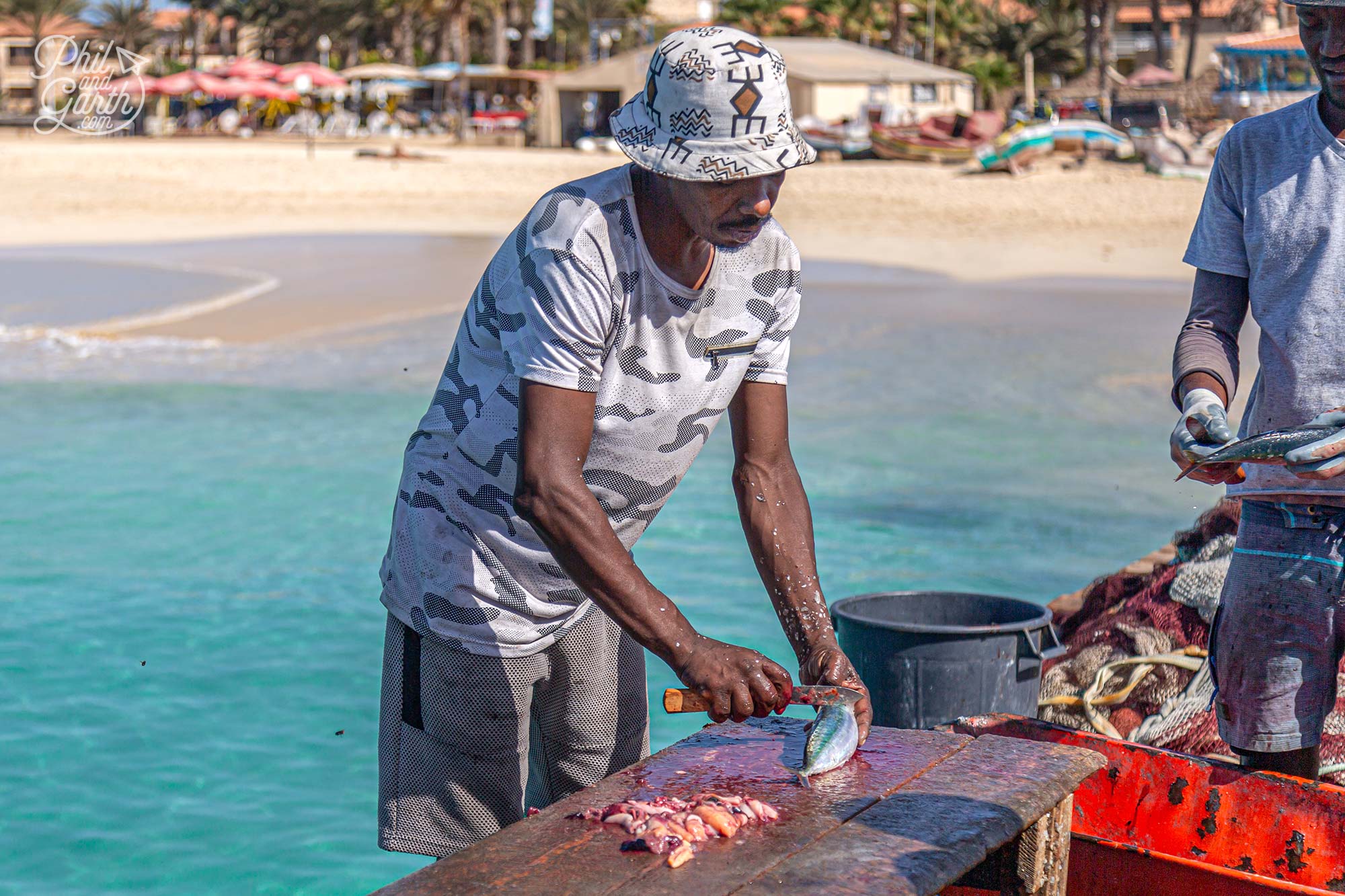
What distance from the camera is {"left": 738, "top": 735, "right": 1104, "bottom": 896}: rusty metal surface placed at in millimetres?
2105

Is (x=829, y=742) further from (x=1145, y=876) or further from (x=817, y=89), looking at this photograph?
(x=817, y=89)

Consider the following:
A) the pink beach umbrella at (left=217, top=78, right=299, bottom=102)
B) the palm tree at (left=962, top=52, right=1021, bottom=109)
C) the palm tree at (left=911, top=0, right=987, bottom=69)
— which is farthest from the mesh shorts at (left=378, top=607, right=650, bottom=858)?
the palm tree at (left=911, top=0, right=987, bottom=69)

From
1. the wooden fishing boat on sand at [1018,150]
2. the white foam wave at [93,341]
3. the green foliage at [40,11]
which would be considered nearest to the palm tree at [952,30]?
the wooden fishing boat on sand at [1018,150]

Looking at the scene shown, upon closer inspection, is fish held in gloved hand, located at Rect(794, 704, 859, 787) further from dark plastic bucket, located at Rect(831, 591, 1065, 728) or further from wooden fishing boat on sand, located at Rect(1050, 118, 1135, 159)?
wooden fishing boat on sand, located at Rect(1050, 118, 1135, 159)

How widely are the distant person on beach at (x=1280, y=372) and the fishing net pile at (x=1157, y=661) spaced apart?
872 millimetres

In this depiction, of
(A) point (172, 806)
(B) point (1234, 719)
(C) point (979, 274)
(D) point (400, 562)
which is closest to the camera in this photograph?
(D) point (400, 562)

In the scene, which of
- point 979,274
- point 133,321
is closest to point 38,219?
point 133,321

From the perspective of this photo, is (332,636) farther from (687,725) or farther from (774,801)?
(774,801)

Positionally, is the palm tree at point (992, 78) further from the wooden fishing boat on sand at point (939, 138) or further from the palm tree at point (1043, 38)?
the wooden fishing boat on sand at point (939, 138)

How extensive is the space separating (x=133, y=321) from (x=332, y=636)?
9971mm

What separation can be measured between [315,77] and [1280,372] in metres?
41.8

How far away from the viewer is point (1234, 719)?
2.86 meters

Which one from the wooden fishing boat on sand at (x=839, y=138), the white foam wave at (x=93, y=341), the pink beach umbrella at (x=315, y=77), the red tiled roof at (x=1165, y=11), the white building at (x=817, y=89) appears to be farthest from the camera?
the red tiled roof at (x=1165, y=11)

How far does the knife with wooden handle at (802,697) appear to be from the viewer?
2.38m
